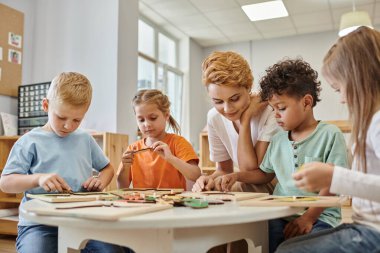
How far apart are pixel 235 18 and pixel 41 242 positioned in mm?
4490

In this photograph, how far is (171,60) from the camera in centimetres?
592

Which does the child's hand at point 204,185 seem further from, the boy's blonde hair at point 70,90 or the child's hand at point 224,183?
the boy's blonde hair at point 70,90

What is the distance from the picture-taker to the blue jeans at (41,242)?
111 centimetres

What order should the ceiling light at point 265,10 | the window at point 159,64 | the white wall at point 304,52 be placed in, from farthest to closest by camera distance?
1. the white wall at point 304,52
2. the window at point 159,64
3. the ceiling light at point 265,10

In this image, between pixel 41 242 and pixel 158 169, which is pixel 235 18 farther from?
pixel 41 242

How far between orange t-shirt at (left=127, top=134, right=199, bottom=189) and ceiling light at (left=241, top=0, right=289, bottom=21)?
11.2 feet

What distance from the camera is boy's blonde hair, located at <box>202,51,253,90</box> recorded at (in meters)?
1.36

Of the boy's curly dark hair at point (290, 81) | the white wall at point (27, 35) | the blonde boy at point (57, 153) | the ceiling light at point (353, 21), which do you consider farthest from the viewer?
the white wall at point (27, 35)

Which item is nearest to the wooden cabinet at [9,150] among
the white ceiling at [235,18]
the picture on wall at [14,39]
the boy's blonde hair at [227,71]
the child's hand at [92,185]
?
the picture on wall at [14,39]

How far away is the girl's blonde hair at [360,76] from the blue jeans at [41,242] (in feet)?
2.65

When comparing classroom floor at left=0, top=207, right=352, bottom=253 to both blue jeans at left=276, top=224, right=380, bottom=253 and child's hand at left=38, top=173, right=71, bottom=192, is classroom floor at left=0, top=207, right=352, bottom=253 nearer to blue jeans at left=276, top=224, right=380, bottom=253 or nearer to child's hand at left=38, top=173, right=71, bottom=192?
blue jeans at left=276, top=224, right=380, bottom=253

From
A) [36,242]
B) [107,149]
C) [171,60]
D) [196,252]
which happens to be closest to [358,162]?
[196,252]

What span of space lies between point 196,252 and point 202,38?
5449 millimetres

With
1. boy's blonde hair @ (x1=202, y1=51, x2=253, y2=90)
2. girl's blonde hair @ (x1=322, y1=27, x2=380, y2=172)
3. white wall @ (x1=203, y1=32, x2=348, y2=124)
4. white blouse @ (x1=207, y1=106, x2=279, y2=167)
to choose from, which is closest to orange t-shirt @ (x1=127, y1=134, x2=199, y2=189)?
white blouse @ (x1=207, y1=106, x2=279, y2=167)
